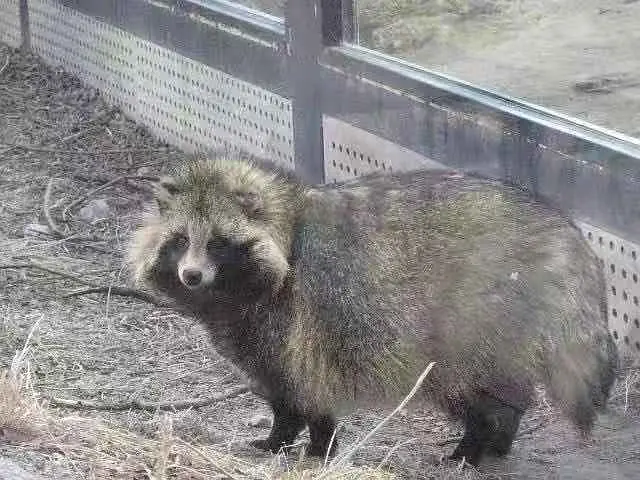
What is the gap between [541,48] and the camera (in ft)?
14.6

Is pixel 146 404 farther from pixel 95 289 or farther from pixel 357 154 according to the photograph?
pixel 357 154

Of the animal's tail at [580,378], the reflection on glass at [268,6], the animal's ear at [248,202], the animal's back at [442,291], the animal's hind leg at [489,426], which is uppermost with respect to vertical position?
the reflection on glass at [268,6]

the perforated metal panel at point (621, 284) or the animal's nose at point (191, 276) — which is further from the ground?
the animal's nose at point (191, 276)

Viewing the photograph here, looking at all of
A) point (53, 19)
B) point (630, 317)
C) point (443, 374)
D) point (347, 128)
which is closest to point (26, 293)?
point (347, 128)

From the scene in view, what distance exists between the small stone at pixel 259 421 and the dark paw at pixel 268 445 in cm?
19

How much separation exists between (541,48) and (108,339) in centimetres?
200

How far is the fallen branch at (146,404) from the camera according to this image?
14.6 feet

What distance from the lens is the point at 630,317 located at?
4473 mm

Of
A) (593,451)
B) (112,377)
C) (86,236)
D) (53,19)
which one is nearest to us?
→ (593,451)

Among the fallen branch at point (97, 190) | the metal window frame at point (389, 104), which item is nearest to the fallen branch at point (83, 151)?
the fallen branch at point (97, 190)

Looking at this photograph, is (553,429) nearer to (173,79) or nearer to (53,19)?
(173,79)

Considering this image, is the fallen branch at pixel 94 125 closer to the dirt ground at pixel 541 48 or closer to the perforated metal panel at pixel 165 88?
the perforated metal panel at pixel 165 88

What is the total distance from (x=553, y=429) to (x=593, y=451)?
21cm

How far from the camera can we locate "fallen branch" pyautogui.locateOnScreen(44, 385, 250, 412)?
446cm
